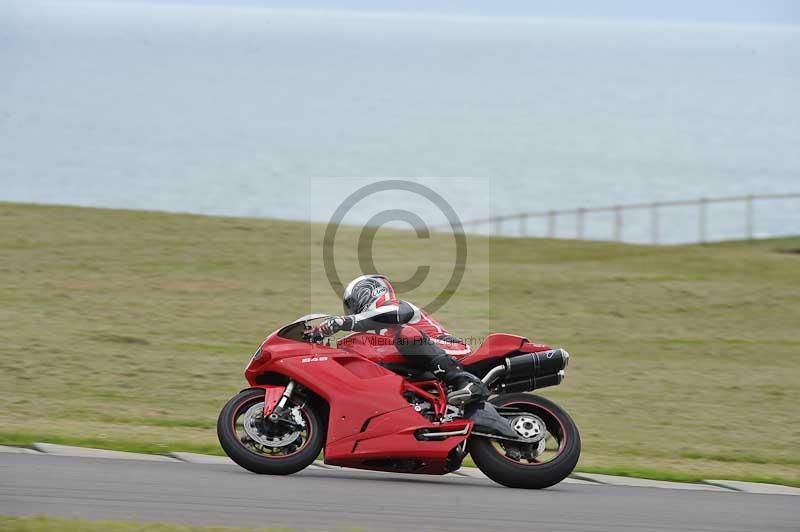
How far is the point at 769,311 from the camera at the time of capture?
75.0ft

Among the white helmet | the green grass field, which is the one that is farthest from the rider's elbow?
the green grass field

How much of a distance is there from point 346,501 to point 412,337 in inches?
60.1

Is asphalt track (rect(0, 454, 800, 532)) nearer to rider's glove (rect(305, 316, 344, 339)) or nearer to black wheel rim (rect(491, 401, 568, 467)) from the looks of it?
black wheel rim (rect(491, 401, 568, 467))

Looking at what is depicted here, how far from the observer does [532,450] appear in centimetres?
909

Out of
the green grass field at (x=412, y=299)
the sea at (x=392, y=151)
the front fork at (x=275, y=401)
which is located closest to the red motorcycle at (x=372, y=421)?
the front fork at (x=275, y=401)

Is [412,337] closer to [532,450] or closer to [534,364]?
[534,364]

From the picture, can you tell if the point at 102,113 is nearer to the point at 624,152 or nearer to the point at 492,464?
the point at 624,152

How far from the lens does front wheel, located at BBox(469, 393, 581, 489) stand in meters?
8.98

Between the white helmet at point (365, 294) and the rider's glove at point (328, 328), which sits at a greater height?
the white helmet at point (365, 294)

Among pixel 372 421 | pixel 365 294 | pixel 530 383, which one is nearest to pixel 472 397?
pixel 530 383

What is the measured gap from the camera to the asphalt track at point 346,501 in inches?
300

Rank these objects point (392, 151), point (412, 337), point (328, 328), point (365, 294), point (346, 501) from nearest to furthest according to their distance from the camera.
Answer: point (346, 501), point (328, 328), point (412, 337), point (365, 294), point (392, 151)

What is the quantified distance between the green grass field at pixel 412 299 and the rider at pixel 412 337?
2.24 metres

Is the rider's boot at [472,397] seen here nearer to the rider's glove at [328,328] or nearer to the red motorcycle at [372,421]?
the red motorcycle at [372,421]
